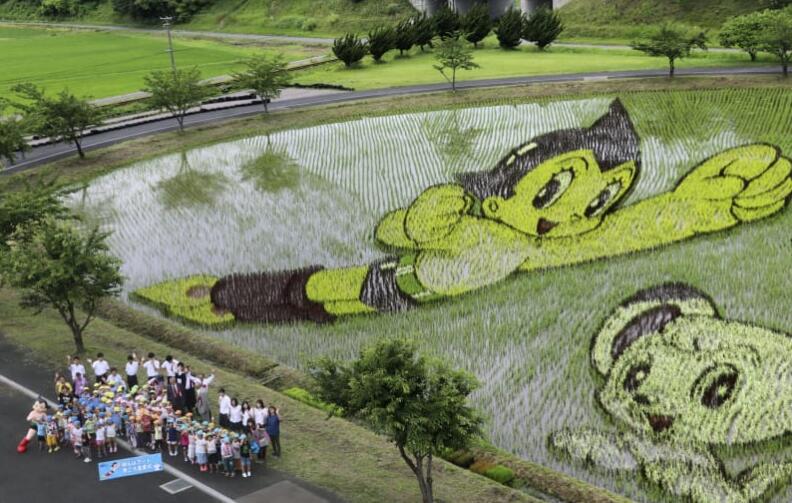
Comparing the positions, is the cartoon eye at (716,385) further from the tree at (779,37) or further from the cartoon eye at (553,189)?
the tree at (779,37)

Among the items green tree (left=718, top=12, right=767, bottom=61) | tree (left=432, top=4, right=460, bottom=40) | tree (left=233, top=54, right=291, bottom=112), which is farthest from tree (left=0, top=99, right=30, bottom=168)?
green tree (left=718, top=12, right=767, bottom=61)

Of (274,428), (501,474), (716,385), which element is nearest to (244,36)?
(274,428)

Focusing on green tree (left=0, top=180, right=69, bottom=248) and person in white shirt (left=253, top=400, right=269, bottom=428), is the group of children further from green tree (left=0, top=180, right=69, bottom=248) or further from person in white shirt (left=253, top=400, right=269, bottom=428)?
green tree (left=0, top=180, right=69, bottom=248)

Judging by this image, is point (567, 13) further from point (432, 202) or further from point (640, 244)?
point (640, 244)

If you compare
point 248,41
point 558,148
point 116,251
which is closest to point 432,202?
point 558,148

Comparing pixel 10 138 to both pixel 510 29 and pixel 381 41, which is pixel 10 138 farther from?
pixel 510 29

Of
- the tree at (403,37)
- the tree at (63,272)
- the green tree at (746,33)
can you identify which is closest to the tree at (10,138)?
the tree at (63,272)

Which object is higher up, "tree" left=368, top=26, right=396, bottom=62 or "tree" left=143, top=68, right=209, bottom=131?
"tree" left=368, top=26, right=396, bottom=62
